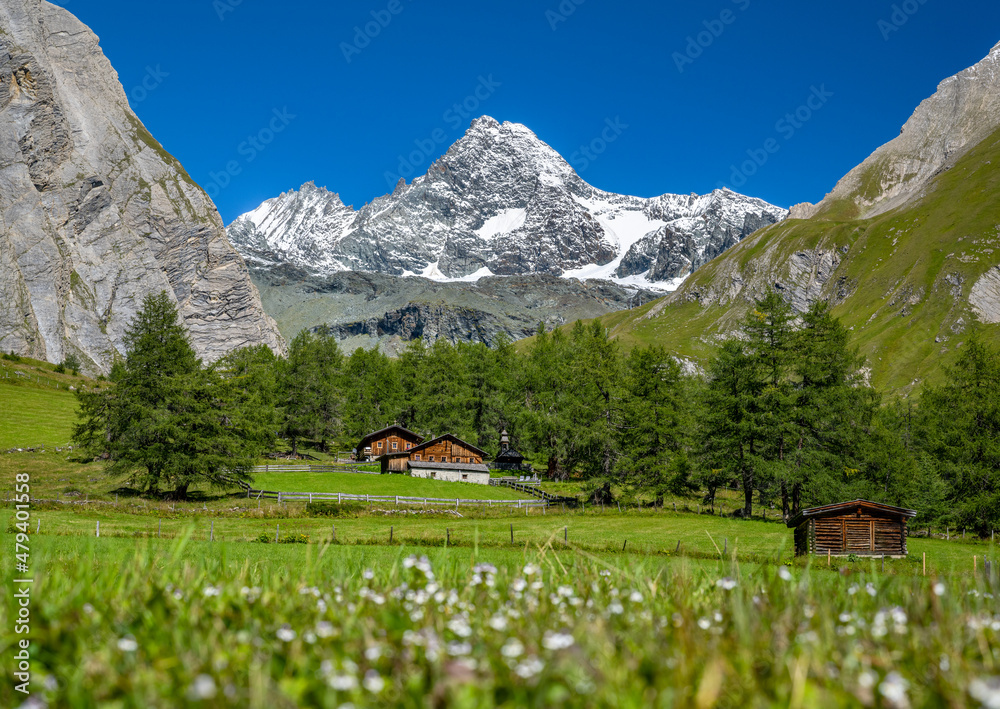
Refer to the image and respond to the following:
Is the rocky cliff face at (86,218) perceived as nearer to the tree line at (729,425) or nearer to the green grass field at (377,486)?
the green grass field at (377,486)

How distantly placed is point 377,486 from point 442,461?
1553cm

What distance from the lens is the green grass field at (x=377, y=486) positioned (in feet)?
187

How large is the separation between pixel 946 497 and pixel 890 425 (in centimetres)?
1560

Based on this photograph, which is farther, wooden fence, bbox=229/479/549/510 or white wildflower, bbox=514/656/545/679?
wooden fence, bbox=229/479/549/510

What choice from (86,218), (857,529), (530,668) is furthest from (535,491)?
(86,218)

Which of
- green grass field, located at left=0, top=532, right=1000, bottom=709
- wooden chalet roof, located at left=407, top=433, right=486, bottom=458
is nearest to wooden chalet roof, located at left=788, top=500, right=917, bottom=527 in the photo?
green grass field, located at left=0, top=532, right=1000, bottom=709

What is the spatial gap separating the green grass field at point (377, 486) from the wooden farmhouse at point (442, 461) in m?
2.95

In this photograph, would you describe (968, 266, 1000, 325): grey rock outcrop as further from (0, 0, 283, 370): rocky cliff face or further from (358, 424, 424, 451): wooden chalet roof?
(0, 0, 283, 370): rocky cliff face

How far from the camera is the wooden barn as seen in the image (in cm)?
3519

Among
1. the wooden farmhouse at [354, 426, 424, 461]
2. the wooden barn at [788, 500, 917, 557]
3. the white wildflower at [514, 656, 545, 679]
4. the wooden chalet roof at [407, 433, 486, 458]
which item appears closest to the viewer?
the white wildflower at [514, 656, 545, 679]

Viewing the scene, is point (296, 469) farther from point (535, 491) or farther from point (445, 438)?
point (535, 491)

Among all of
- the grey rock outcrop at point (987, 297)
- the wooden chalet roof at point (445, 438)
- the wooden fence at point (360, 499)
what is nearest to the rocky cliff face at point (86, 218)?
the wooden chalet roof at point (445, 438)

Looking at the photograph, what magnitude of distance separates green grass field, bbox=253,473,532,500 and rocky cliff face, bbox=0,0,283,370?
7974 centimetres

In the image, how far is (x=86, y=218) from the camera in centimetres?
14662
